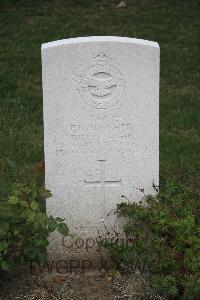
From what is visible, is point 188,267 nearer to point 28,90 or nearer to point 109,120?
point 109,120

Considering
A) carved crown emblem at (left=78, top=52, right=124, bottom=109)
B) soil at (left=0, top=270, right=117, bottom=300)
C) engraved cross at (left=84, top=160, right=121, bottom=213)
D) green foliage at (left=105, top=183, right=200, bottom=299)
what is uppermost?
carved crown emblem at (left=78, top=52, right=124, bottom=109)

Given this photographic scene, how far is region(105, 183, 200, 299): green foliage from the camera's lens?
14.8 ft

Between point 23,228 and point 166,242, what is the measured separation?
0.90 m

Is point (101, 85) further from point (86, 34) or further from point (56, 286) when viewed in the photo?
point (86, 34)

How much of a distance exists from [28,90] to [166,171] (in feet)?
9.09

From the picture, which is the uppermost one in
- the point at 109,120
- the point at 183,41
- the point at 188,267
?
the point at 183,41

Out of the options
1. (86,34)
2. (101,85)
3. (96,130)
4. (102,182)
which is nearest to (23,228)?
(102,182)

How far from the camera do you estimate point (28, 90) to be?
28.7ft

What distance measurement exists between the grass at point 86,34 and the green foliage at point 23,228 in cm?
28

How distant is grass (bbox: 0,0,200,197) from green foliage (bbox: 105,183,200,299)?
3.02 ft

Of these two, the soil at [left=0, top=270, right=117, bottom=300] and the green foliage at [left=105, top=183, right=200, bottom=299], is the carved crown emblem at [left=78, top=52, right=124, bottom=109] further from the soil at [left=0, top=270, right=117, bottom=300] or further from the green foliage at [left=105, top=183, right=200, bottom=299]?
the soil at [left=0, top=270, right=117, bottom=300]

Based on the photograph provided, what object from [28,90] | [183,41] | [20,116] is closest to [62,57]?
[20,116]

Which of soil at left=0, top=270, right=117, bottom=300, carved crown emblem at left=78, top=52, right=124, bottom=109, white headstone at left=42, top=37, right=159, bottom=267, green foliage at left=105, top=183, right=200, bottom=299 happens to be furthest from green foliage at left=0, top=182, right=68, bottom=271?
carved crown emblem at left=78, top=52, right=124, bottom=109

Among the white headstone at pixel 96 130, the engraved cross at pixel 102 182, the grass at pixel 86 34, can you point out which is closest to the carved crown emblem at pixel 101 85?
the white headstone at pixel 96 130
